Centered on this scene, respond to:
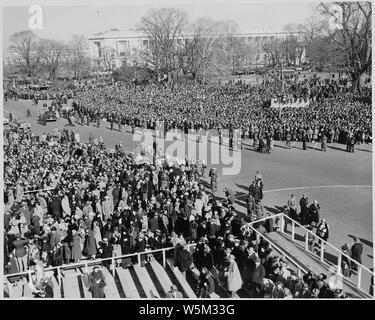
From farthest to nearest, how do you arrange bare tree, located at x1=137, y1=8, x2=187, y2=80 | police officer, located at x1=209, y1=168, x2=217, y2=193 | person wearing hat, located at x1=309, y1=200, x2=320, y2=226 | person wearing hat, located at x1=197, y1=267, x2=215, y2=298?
bare tree, located at x1=137, y1=8, x2=187, y2=80
police officer, located at x1=209, y1=168, x2=217, y2=193
person wearing hat, located at x1=309, y1=200, x2=320, y2=226
person wearing hat, located at x1=197, y1=267, x2=215, y2=298

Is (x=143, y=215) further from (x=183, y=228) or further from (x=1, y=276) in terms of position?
(x=1, y=276)

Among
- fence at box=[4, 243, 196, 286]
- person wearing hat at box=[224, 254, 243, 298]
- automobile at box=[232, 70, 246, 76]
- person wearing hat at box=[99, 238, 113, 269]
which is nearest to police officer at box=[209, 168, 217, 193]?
fence at box=[4, 243, 196, 286]

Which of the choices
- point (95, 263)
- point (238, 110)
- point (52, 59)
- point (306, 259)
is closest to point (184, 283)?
point (95, 263)

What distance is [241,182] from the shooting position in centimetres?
2250

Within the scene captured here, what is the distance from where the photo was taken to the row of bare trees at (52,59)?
150 ft

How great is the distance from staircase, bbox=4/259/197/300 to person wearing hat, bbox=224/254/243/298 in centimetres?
111

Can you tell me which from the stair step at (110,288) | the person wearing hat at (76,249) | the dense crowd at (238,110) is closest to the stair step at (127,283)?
the stair step at (110,288)

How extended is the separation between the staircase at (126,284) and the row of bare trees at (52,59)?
3052 centimetres

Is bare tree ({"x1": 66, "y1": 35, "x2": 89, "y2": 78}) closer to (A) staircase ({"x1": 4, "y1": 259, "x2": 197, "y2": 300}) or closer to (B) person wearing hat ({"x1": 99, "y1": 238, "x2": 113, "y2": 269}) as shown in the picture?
(B) person wearing hat ({"x1": 99, "y1": 238, "x2": 113, "y2": 269})

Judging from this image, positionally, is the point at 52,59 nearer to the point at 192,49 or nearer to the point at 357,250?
the point at 192,49

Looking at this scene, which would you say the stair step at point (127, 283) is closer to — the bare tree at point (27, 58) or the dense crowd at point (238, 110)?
the dense crowd at point (238, 110)

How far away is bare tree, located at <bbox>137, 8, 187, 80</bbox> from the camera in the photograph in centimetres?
3503

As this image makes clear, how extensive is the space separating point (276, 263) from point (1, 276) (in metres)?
7.29

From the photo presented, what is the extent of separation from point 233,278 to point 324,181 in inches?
446
